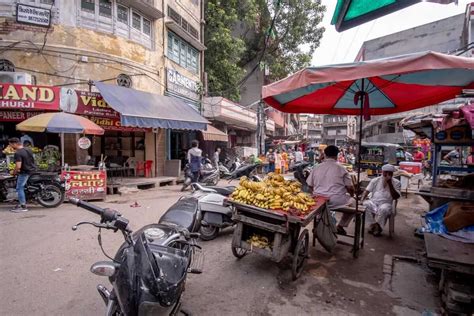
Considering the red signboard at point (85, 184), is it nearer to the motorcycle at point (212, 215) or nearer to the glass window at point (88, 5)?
the motorcycle at point (212, 215)

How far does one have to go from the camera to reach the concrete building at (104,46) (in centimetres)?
967

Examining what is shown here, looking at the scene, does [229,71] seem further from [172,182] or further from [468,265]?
[468,265]

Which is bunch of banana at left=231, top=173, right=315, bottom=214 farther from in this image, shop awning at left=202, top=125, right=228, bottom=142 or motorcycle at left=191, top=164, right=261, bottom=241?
shop awning at left=202, top=125, right=228, bottom=142

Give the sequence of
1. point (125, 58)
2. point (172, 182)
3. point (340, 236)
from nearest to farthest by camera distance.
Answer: point (340, 236) → point (125, 58) → point (172, 182)

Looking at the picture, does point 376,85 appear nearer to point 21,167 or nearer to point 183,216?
point 183,216

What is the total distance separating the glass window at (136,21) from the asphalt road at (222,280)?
30.2ft

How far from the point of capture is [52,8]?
984 centimetres

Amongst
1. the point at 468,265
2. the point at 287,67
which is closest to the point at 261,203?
the point at 468,265

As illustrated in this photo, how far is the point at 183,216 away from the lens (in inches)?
136

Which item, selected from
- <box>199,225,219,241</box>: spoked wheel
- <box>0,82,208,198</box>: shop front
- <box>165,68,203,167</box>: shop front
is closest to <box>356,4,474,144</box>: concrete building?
Result: <box>165,68,203,167</box>: shop front

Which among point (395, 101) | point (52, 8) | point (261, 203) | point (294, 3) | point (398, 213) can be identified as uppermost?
point (294, 3)

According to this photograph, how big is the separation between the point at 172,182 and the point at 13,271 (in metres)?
9.10

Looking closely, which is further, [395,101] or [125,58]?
[125,58]

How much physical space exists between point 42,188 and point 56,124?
5.82 feet
